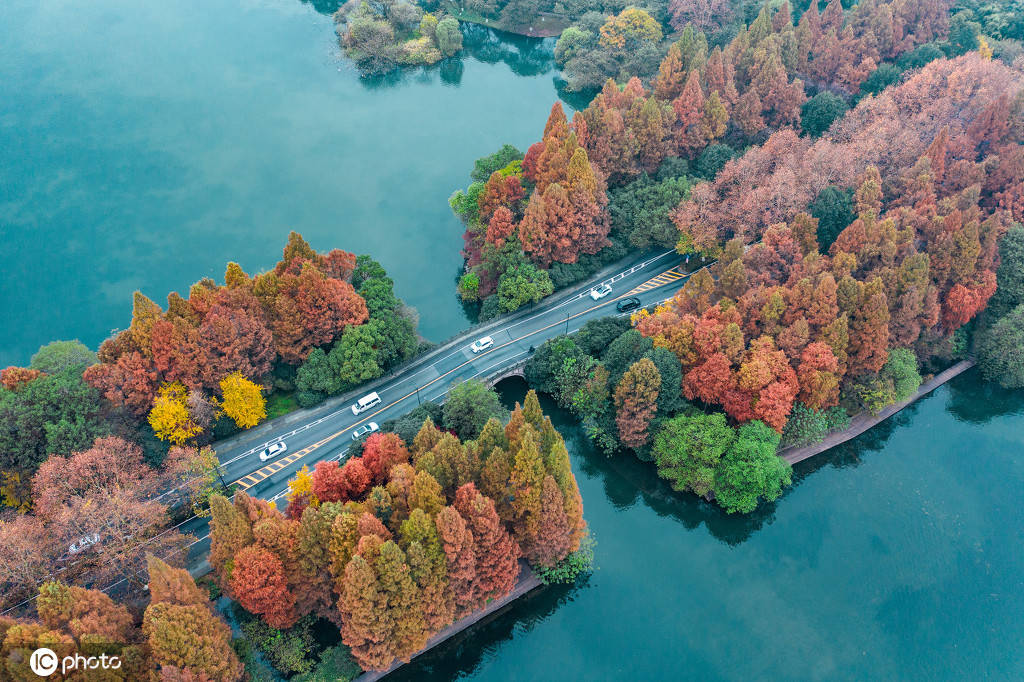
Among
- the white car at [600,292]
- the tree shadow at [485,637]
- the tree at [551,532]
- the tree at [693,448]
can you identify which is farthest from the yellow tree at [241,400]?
the white car at [600,292]

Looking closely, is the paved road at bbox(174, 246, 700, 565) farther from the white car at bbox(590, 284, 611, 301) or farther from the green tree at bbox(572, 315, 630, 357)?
the green tree at bbox(572, 315, 630, 357)

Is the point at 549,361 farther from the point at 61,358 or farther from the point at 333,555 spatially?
the point at 61,358

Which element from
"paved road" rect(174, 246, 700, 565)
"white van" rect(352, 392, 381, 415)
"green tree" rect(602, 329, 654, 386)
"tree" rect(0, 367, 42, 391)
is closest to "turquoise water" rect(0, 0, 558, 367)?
"paved road" rect(174, 246, 700, 565)

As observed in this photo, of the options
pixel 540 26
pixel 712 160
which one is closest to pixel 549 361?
pixel 712 160

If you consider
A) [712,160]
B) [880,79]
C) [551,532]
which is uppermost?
→ [880,79]

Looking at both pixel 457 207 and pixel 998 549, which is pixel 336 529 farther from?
pixel 998 549

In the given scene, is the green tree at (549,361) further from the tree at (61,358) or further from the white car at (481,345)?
the tree at (61,358)
